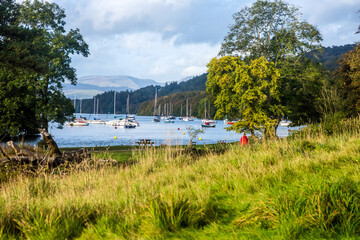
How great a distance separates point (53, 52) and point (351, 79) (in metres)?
27.5

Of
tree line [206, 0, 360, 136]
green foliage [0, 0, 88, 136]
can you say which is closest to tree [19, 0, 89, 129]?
green foliage [0, 0, 88, 136]

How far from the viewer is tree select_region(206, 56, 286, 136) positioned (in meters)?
26.0

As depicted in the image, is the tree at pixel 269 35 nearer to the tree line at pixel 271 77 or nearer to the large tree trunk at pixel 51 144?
the tree line at pixel 271 77

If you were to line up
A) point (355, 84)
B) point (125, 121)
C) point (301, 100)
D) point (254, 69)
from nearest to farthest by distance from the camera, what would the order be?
point (355, 84)
point (254, 69)
point (301, 100)
point (125, 121)

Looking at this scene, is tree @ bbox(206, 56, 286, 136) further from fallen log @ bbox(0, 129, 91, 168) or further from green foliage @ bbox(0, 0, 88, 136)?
fallen log @ bbox(0, 129, 91, 168)

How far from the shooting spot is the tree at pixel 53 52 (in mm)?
26953

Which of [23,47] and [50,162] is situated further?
[23,47]

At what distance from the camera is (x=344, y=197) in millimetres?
3988

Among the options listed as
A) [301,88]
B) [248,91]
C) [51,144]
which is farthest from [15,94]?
[301,88]

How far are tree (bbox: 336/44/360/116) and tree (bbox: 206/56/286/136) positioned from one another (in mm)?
5408

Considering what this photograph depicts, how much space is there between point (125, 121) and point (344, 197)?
93597 millimetres

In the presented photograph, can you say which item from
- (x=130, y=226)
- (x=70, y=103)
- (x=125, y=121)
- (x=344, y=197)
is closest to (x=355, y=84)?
(x=344, y=197)

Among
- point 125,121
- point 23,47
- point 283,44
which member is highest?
point 283,44

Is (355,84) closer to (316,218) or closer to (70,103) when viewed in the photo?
(316,218)
